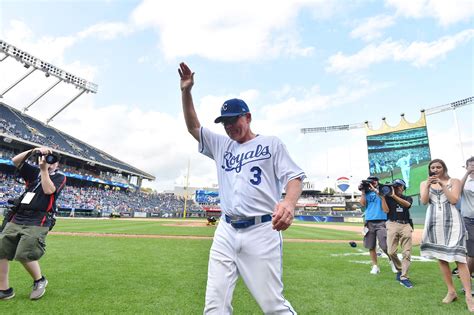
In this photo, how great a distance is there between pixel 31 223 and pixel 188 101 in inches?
126

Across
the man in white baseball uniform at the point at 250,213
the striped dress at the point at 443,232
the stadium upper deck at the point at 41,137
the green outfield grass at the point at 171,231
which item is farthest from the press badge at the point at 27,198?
the stadium upper deck at the point at 41,137

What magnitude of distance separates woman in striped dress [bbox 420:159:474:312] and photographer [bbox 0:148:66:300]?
545 centimetres

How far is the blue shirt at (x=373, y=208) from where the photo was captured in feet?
23.8

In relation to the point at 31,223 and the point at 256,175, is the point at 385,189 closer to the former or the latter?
the point at 256,175

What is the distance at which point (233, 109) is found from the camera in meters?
2.76

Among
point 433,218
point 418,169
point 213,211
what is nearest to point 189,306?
point 433,218

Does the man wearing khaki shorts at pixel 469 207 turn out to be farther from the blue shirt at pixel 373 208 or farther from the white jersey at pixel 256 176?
the white jersey at pixel 256 176

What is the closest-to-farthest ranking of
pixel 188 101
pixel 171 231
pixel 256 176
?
1. pixel 256 176
2. pixel 188 101
3. pixel 171 231

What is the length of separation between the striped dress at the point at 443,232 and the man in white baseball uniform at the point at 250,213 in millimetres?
3268

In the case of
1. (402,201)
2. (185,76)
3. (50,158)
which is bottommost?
(402,201)

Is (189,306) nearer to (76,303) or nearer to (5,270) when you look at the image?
(76,303)

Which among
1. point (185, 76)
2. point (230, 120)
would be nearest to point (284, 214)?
point (230, 120)

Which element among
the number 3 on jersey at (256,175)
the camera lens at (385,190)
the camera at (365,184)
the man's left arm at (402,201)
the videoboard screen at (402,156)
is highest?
the videoboard screen at (402,156)

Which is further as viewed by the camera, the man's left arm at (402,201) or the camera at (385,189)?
the man's left arm at (402,201)
